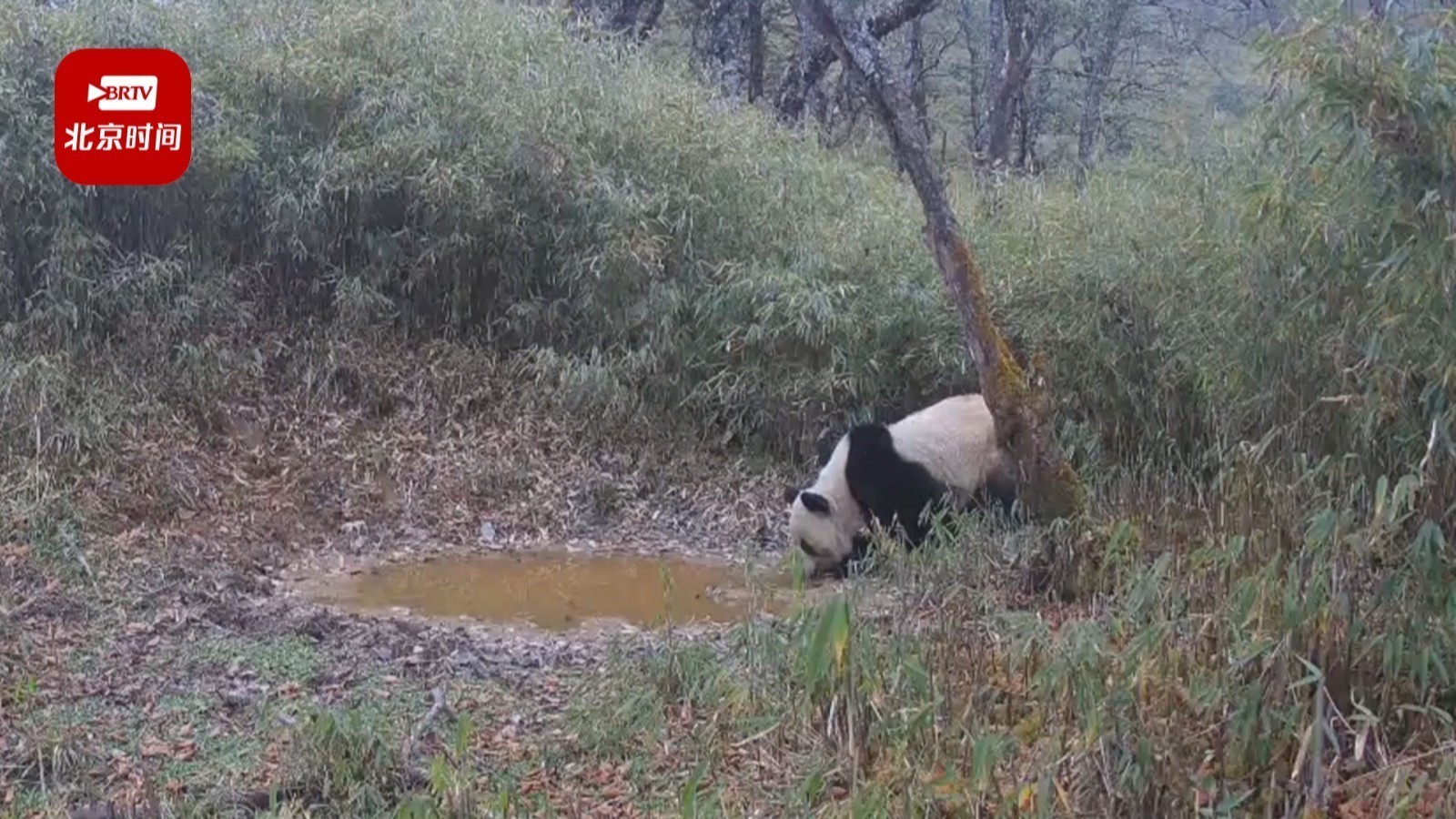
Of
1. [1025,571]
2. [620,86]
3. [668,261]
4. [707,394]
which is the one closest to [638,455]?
[707,394]

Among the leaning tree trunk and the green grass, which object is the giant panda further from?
the leaning tree trunk

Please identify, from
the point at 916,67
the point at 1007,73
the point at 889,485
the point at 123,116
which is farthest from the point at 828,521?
the point at 916,67

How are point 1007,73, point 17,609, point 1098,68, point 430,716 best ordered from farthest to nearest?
point 1098,68
point 1007,73
point 17,609
point 430,716

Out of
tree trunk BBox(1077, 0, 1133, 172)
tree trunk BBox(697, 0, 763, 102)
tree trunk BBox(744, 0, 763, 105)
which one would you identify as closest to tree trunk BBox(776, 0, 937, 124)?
tree trunk BBox(697, 0, 763, 102)

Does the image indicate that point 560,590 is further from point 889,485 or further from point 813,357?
point 813,357

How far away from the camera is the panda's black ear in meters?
6.82

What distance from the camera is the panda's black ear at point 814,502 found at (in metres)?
6.82

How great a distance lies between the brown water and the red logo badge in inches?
112

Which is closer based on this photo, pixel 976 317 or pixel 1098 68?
pixel 976 317

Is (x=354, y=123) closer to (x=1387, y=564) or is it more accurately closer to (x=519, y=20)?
(x=519, y=20)

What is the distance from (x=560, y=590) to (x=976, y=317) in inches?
89.3

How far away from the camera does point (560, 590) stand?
6.84m

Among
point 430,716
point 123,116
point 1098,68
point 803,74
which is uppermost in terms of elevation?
point 1098,68

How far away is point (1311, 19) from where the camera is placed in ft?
13.4
